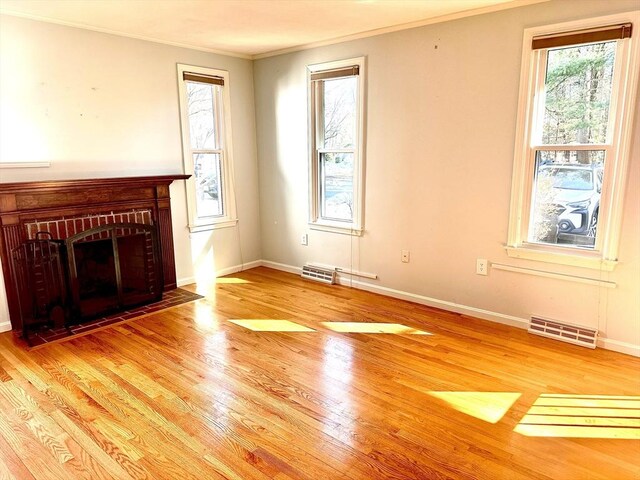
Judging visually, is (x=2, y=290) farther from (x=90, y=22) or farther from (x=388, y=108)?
(x=388, y=108)

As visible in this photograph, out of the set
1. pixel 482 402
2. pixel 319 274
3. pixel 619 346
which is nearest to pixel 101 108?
pixel 319 274

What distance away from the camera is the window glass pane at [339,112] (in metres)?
4.21

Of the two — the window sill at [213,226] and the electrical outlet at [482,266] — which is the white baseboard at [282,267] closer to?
the window sill at [213,226]

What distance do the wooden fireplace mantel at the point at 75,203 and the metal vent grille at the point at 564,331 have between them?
337 cm

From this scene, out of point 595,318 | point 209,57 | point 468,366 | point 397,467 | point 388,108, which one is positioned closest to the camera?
point 397,467

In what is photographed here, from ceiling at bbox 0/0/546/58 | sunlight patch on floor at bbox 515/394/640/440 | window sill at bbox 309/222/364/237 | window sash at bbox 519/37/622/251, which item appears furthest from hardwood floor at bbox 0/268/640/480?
ceiling at bbox 0/0/546/58

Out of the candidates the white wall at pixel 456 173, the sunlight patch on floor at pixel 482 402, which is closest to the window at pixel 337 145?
the white wall at pixel 456 173

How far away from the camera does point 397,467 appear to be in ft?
6.27

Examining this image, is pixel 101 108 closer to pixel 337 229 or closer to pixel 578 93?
pixel 337 229

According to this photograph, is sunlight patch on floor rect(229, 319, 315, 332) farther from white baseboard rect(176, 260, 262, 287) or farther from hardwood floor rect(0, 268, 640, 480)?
white baseboard rect(176, 260, 262, 287)

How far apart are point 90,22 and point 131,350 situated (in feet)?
8.62

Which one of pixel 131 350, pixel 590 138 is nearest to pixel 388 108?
pixel 590 138

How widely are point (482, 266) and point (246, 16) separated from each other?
273 centimetres

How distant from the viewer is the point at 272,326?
3.48 m
